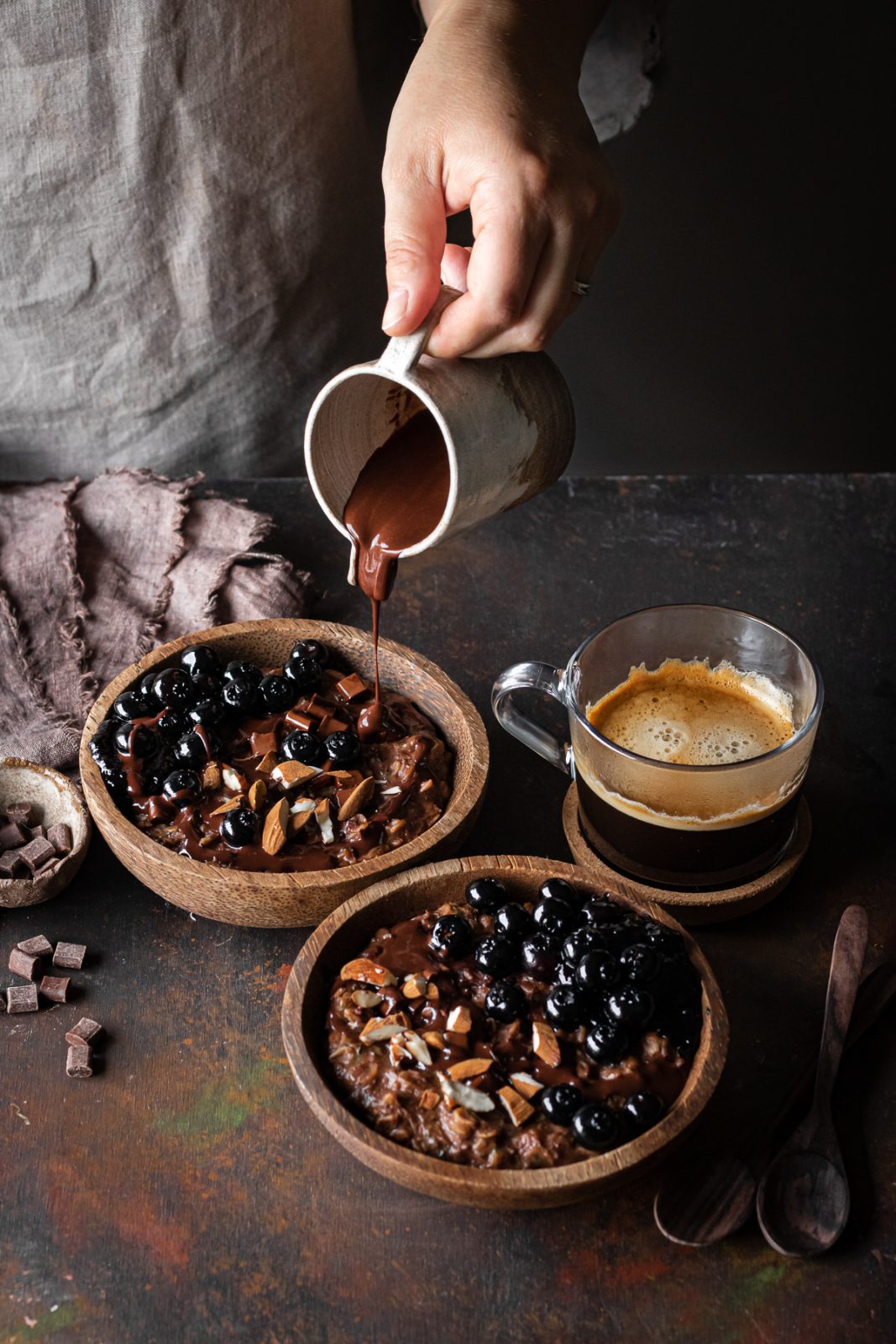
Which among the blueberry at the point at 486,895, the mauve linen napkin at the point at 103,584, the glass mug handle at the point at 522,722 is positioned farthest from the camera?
Answer: the mauve linen napkin at the point at 103,584

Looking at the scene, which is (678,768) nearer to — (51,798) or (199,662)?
(199,662)

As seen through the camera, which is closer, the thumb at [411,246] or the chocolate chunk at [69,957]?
the thumb at [411,246]

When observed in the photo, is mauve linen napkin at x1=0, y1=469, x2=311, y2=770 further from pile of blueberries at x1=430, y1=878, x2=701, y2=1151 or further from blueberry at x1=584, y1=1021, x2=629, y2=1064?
blueberry at x1=584, y1=1021, x2=629, y2=1064

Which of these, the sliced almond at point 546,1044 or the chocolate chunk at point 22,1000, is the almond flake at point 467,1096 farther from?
the chocolate chunk at point 22,1000

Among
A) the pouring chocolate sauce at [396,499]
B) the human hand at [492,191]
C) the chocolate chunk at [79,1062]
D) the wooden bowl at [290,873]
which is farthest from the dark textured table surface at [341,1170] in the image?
the human hand at [492,191]

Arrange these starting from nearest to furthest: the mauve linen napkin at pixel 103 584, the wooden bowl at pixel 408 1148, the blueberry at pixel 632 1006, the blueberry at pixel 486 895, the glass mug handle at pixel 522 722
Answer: the wooden bowl at pixel 408 1148 < the blueberry at pixel 632 1006 < the blueberry at pixel 486 895 < the glass mug handle at pixel 522 722 < the mauve linen napkin at pixel 103 584

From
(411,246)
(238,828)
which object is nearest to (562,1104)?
(238,828)
